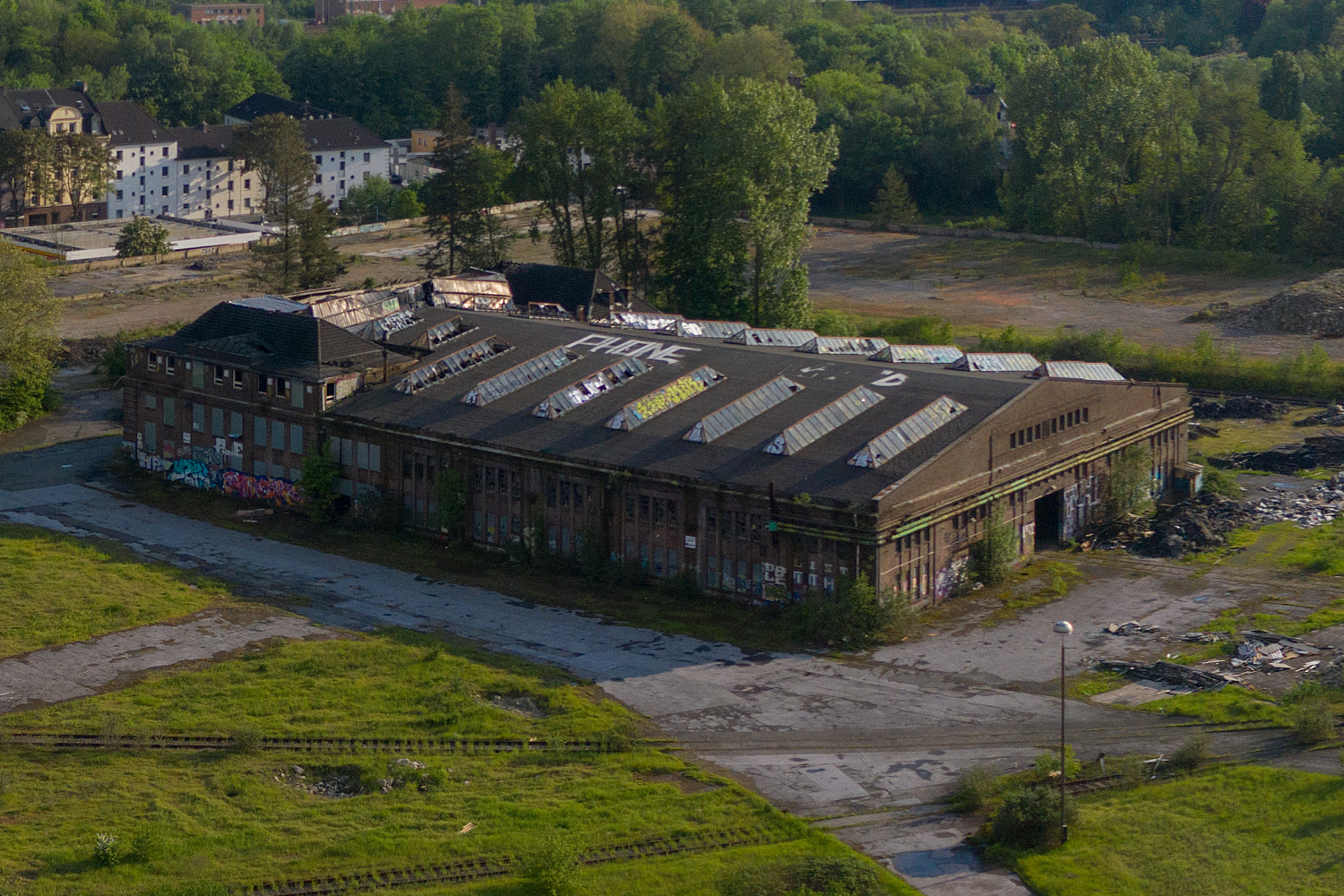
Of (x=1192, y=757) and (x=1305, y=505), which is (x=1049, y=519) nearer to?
(x=1305, y=505)

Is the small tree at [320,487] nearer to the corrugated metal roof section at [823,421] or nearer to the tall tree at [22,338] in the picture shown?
the corrugated metal roof section at [823,421]

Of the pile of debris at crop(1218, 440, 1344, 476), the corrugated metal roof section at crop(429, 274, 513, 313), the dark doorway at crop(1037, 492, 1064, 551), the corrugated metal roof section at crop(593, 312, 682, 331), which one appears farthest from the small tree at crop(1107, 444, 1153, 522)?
the corrugated metal roof section at crop(429, 274, 513, 313)

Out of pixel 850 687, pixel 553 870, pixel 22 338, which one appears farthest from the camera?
pixel 22 338

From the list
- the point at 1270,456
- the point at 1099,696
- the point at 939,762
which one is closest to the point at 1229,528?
the point at 1270,456

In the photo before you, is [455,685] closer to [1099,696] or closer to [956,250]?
[1099,696]

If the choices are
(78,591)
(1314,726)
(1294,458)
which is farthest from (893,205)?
(1314,726)

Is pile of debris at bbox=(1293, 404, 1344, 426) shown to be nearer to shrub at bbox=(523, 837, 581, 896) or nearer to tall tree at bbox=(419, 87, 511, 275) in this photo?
tall tree at bbox=(419, 87, 511, 275)
